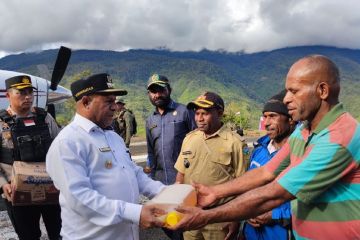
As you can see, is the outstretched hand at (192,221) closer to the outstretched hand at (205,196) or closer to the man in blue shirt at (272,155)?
the outstretched hand at (205,196)

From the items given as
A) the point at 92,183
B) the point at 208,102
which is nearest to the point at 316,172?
the point at 92,183

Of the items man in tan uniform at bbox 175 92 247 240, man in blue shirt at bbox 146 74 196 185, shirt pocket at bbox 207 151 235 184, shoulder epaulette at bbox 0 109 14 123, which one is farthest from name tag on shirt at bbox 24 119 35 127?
shirt pocket at bbox 207 151 235 184

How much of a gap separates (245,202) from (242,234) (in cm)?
158

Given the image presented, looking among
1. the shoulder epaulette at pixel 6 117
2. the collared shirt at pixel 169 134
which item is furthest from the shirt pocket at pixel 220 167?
the shoulder epaulette at pixel 6 117

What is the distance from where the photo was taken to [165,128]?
16.5 ft

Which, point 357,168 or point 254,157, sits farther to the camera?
point 254,157

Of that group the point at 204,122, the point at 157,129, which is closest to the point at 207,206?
the point at 204,122

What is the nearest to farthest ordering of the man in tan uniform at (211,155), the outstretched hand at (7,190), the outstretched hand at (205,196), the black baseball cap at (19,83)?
the outstretched hand at (205,196)
the man in tan uniform at (211,155)
the outstretched hand at (7,190)
the black baseball cap at (19,83)

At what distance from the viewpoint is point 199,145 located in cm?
405

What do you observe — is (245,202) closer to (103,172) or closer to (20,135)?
(103,172)

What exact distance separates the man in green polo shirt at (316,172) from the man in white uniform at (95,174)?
55 centimetres

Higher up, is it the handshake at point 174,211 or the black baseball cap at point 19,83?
the black baseball cap at point 19,83

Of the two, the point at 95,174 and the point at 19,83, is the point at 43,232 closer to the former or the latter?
the point at 19,83

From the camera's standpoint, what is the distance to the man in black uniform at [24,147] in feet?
14.0
